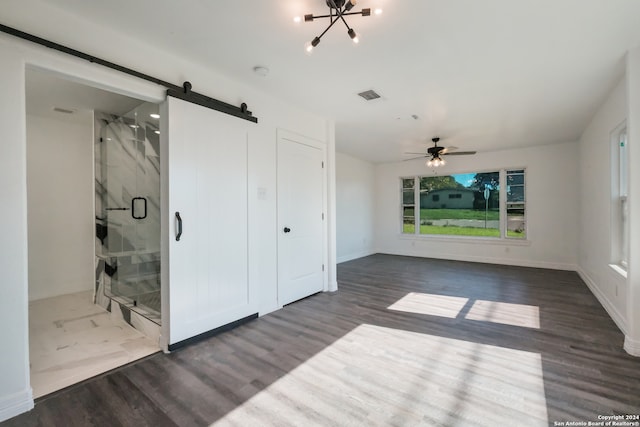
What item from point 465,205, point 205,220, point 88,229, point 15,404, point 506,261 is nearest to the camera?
point 15,404

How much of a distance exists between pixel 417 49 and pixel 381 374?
270 centimetres

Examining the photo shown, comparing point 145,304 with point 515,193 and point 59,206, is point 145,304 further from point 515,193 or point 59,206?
point 515,193

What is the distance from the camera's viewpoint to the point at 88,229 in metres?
4.60

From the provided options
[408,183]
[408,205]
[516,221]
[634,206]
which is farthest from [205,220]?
[516,221]

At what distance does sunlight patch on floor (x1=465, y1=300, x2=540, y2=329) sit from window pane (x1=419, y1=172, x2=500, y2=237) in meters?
3.67

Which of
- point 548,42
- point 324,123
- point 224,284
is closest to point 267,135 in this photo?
point 324,123

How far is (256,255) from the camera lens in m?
Answer: 3.41

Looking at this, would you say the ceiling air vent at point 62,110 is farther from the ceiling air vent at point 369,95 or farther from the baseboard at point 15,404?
the ceiling air vent at point 369,95

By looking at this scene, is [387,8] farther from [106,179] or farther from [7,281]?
[106,179]

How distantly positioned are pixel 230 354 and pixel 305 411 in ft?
3.29

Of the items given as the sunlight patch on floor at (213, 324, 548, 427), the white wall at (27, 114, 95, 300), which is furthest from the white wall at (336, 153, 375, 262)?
the white wall at (27, 114, 95, 300)

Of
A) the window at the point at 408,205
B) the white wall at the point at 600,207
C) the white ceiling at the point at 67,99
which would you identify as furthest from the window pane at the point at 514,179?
the white ceiling at the point at 67,99

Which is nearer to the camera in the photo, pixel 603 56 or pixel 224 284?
pixel 603 56

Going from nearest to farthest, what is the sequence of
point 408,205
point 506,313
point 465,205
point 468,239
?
1. point 506,313
2. point 468,239
3. point 465,205
4. point 408,205
